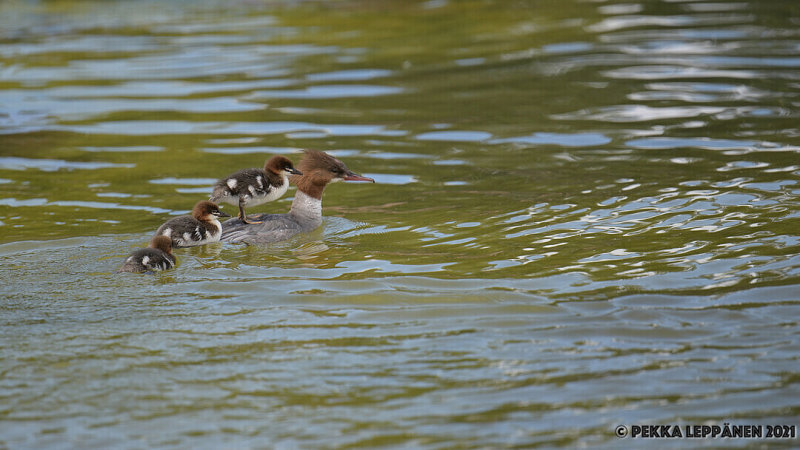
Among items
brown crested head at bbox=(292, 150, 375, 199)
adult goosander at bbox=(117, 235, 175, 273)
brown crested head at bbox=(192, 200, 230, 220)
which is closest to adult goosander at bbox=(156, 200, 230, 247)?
brown crested head at bbox=(192, 200, 230, 220)

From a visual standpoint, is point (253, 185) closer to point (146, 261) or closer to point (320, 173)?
point (320, 173)

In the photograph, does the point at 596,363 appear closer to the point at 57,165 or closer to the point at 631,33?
the point at 57,165

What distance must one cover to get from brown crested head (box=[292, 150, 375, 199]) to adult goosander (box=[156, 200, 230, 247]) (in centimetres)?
97

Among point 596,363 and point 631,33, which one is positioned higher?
point 631,33

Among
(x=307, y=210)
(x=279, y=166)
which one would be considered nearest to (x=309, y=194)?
(x=307, y=210)

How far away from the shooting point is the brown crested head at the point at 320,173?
352 inches

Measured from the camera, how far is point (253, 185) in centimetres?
851

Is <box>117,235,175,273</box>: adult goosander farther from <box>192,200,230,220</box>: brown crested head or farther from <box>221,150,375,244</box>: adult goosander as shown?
<box>221,150,375,244</box>: adult goosander

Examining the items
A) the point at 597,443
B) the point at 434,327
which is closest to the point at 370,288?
the point at 434,327

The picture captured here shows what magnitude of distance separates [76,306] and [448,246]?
2.74 m

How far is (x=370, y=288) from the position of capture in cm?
692

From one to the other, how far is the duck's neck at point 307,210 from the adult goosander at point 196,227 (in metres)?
0.82

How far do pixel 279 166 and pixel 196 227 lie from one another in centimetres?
116

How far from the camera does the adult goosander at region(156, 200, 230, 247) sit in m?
7.83
